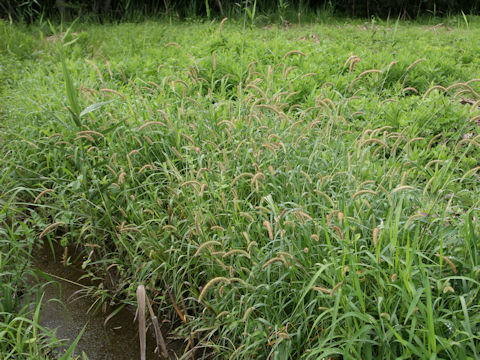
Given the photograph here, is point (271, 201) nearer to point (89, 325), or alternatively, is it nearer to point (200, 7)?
point (89, 325)

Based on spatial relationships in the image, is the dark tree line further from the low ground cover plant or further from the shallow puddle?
the shallow puddle

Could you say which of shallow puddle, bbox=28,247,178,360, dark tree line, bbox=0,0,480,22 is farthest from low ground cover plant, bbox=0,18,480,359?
dark tree line, bbox=0,0,480,22

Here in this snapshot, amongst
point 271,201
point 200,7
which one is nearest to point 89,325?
point 271,201

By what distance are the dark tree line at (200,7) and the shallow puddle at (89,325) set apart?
18.6 feet

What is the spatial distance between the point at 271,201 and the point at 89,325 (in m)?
1.37

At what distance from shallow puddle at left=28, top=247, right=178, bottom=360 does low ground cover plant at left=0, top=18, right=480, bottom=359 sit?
0.46 feet

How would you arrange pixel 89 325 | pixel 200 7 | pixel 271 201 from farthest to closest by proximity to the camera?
pixel 200 7 < pixel 89 325 < pixel 271 201

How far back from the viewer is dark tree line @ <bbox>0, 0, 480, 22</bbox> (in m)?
7.47

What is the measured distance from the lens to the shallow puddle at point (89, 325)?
8.16 feet

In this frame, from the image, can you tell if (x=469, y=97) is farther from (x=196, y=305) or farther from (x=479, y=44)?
(x=196, y=305)

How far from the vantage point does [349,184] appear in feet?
7.85

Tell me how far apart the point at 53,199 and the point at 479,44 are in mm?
4813

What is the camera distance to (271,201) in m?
2.17

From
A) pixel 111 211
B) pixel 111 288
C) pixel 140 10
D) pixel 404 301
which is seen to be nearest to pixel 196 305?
pixel 111 288
